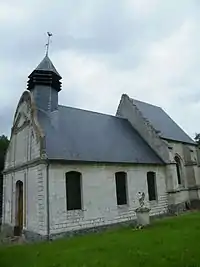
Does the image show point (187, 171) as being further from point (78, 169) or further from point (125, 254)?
point (125, 254)

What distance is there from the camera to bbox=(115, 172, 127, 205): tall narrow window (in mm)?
14655

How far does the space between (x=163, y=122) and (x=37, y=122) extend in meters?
12.5

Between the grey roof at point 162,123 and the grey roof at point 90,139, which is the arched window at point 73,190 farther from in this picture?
the grey roof at point 162,123

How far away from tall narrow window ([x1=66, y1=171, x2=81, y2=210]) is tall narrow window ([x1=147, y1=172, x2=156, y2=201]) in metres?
5.26

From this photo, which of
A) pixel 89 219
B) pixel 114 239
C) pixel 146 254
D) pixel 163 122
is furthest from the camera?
pixel 163 122

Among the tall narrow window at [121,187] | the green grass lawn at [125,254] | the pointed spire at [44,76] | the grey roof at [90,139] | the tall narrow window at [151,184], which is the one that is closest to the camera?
the green grass lawn at [125,254]

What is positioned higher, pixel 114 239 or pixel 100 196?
pixel 100 196

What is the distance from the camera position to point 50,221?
11.7 metres

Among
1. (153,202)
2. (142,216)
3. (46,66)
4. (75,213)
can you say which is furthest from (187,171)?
(46,66)

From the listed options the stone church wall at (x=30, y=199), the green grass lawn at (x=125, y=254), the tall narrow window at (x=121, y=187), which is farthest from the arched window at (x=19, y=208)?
the green grass lawn at (x=125, y=254)

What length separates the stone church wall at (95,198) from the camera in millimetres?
12070

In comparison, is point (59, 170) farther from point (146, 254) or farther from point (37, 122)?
point (146, 254)

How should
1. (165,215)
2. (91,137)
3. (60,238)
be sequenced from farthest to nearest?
(165,215), (91,137), (60,238)

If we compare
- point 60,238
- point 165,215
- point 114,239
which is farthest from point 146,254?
point 165,215
